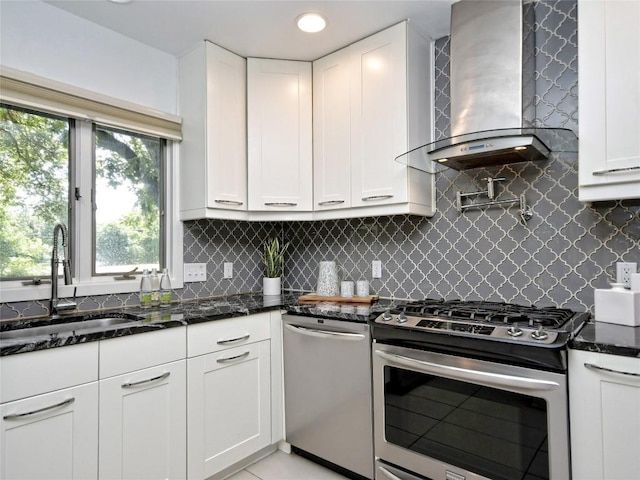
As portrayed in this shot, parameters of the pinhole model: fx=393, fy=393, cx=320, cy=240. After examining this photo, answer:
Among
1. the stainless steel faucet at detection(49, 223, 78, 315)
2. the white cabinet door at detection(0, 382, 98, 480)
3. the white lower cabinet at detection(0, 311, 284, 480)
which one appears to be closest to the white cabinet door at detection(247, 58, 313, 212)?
the white lower cabinet at detection(0, 311, 284, 480)

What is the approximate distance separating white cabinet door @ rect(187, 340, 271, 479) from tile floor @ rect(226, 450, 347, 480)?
10cm

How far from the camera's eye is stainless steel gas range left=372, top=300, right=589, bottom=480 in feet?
4.62

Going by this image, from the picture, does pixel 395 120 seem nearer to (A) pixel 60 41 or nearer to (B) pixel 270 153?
(B) pixel 270 153

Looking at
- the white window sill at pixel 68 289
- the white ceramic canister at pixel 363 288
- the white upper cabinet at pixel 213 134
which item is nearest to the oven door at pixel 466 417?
the white ceramic canister at pixel 363 288

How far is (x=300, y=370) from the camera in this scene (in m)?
2.18

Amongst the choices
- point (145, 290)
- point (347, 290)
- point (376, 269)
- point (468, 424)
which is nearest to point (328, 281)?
point (347, 290)

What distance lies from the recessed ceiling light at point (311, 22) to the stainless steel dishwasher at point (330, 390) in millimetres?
1613

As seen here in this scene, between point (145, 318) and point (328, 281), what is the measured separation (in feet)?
3.70

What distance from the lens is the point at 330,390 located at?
2.04 m

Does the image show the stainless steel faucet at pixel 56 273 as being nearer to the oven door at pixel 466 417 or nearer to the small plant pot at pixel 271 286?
the small plant pot at pixel 271 286

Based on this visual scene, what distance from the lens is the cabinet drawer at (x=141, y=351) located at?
157 cm

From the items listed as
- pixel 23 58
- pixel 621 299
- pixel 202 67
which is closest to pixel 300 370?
pixel 621 299

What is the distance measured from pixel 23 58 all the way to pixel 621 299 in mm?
2910

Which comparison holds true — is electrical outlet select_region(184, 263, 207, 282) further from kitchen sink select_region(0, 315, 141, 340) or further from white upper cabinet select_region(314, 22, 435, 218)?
white upper cabinet select_region(314, 22, 435, 218)
